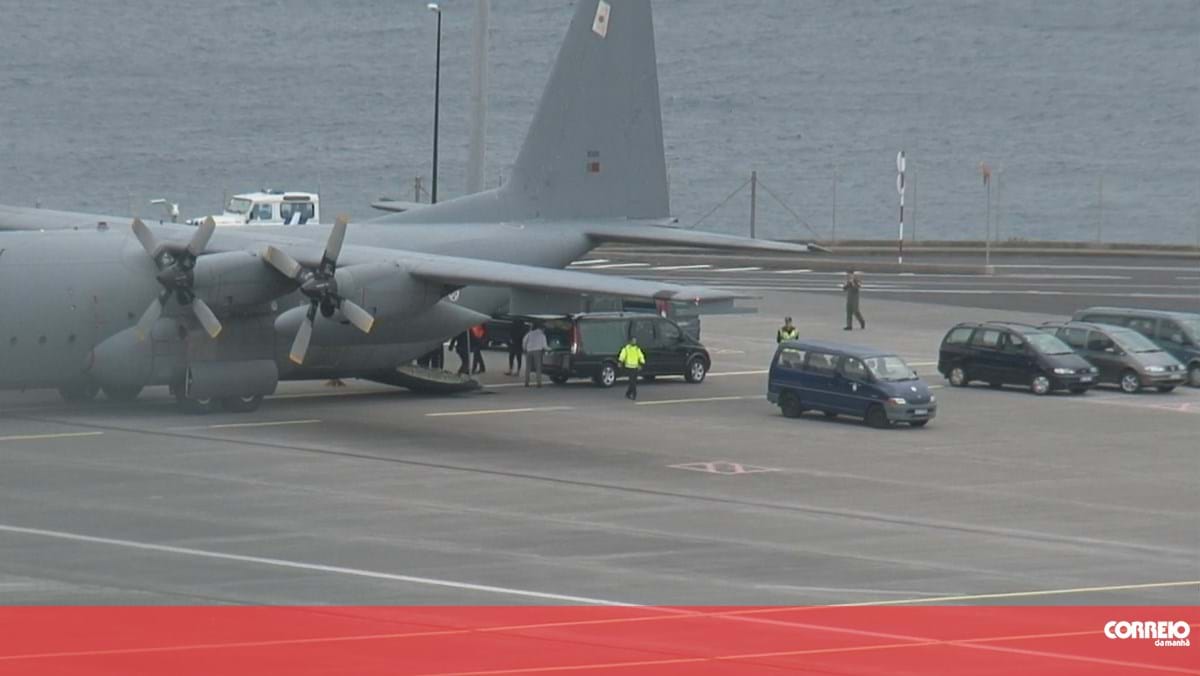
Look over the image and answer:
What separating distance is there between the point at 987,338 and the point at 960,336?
2.53ft

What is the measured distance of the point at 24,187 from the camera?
138 m

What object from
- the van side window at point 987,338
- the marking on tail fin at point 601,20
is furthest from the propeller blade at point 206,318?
the van side window at point 987,338

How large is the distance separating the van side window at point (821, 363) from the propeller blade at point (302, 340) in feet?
36.0

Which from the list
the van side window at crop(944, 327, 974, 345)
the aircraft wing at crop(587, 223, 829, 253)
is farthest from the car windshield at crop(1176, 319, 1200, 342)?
the aircraft wing at crop(587, 223, 829, 253)

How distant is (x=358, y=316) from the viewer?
119ft

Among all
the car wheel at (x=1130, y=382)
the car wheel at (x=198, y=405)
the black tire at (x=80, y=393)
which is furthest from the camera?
the car wheel at (x=1130, y=382)

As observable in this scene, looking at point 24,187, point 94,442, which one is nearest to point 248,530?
point 94,442

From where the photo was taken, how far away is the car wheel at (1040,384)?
44.4 metres

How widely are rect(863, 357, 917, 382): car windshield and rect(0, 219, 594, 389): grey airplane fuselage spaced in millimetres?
8967

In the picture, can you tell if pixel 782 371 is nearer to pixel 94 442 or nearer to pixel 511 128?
pixel 94 442

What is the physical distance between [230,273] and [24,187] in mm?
107947

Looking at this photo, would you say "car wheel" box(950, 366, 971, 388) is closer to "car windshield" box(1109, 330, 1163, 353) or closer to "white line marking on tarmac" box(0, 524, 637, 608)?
"car windshield" box(1109, 330, 1163, 353)

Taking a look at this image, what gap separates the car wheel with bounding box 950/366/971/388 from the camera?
151 ft

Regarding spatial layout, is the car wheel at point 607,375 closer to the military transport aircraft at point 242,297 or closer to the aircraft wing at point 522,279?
the military transport aircraft at point 242,297
